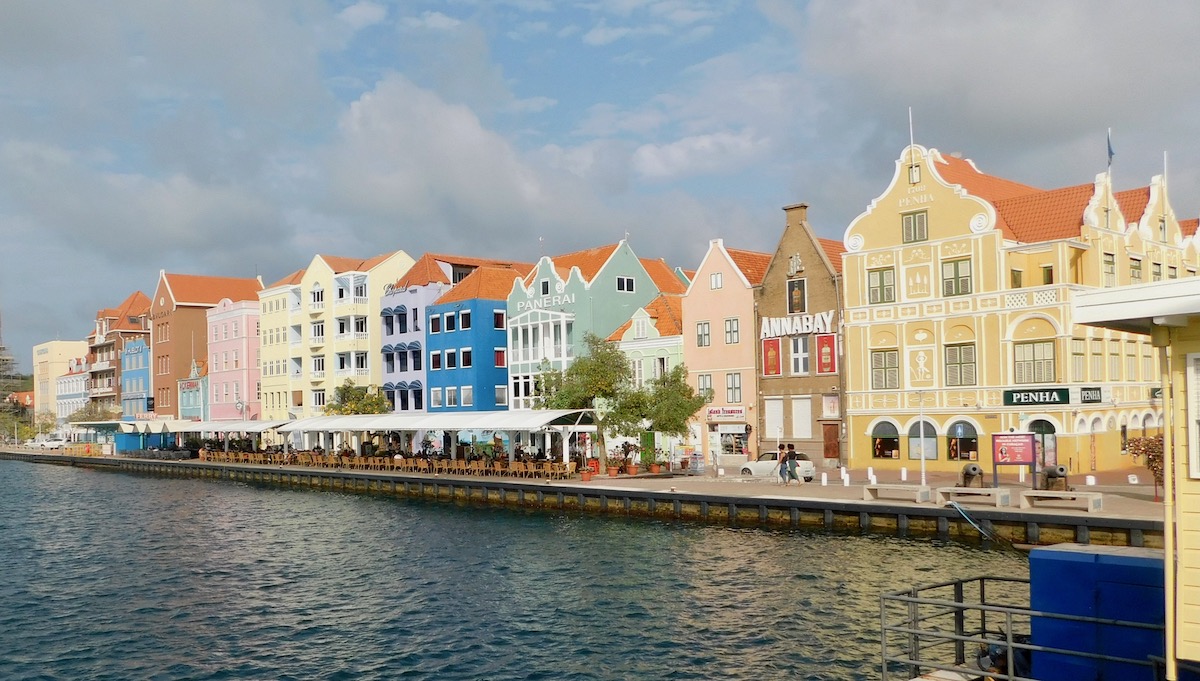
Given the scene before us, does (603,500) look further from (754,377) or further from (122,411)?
(122,411)

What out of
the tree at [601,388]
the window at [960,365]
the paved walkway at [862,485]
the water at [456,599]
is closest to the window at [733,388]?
the tree at [601,388]

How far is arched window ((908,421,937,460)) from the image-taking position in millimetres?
52531

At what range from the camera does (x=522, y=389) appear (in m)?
78.4

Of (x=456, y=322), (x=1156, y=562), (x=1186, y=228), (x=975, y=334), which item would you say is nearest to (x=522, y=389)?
(x=456, y=322)

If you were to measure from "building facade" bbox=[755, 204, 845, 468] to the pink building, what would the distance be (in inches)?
2570

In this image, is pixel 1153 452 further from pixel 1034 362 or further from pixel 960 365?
pixel 960 365

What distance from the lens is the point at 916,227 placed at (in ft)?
177

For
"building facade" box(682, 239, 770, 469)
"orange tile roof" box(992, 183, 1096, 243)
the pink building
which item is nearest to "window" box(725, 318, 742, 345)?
"building facade" box(682, 239, 770, 469)

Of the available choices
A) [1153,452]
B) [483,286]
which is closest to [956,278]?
[1153,452]

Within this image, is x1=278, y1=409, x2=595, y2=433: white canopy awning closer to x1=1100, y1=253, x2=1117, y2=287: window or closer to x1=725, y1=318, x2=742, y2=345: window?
x1=725, y1=318, x2=742, y2=345: window

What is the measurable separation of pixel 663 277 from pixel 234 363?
5341cm

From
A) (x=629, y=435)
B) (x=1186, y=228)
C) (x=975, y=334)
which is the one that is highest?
(x=1186, y=228)

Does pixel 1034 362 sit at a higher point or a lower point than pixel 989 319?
lower

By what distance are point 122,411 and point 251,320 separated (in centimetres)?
3726
